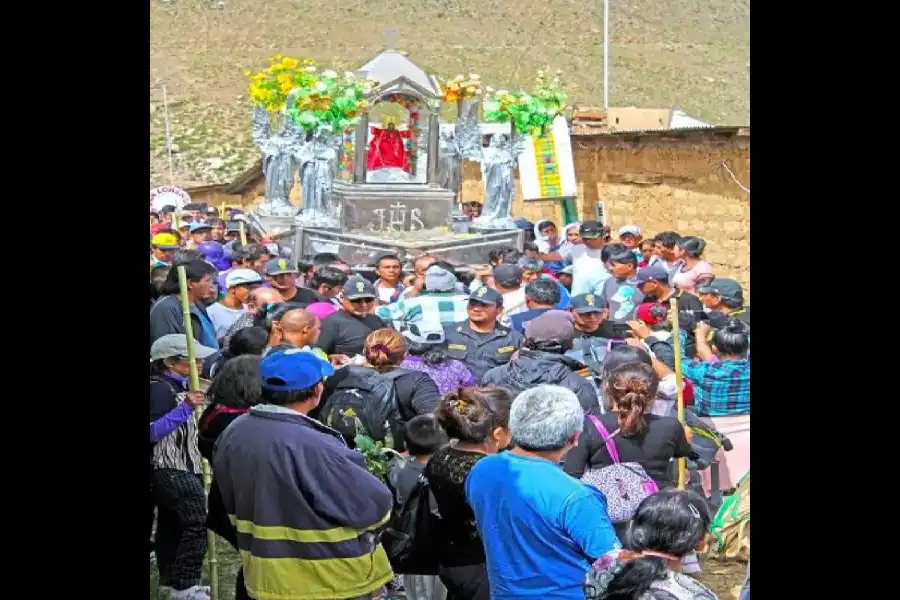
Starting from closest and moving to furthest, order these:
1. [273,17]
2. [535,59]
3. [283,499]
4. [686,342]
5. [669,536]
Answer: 1. [669,536]
2. [283,499]
3. [686,342]
4. [535,59]
5. [273,17]

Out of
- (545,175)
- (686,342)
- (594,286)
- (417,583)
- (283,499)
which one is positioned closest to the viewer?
(283,499)

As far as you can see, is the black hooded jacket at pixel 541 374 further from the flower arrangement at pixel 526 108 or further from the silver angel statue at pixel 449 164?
the silver angel statue at pixel 449 164

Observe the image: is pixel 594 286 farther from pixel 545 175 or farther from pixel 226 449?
pixel 545 175

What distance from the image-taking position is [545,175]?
69.9 ft

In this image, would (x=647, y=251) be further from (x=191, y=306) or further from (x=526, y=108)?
(x=526, y=108)

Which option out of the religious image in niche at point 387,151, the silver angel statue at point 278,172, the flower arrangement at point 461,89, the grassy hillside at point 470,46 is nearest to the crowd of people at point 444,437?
the flower arrangement at point 461,89

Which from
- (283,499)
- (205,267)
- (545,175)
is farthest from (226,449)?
(545,175)

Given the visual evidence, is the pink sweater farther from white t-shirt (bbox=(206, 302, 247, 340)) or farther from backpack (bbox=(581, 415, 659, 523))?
backpack (bbox=(581, 415, 659, 523))

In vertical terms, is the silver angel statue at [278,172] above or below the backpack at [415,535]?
above

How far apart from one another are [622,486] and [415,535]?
820mm

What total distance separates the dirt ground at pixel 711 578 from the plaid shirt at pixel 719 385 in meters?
0.78

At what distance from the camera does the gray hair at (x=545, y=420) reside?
4.52 metres

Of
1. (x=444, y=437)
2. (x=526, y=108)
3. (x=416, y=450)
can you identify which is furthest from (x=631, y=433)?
(x=526, y=108)
